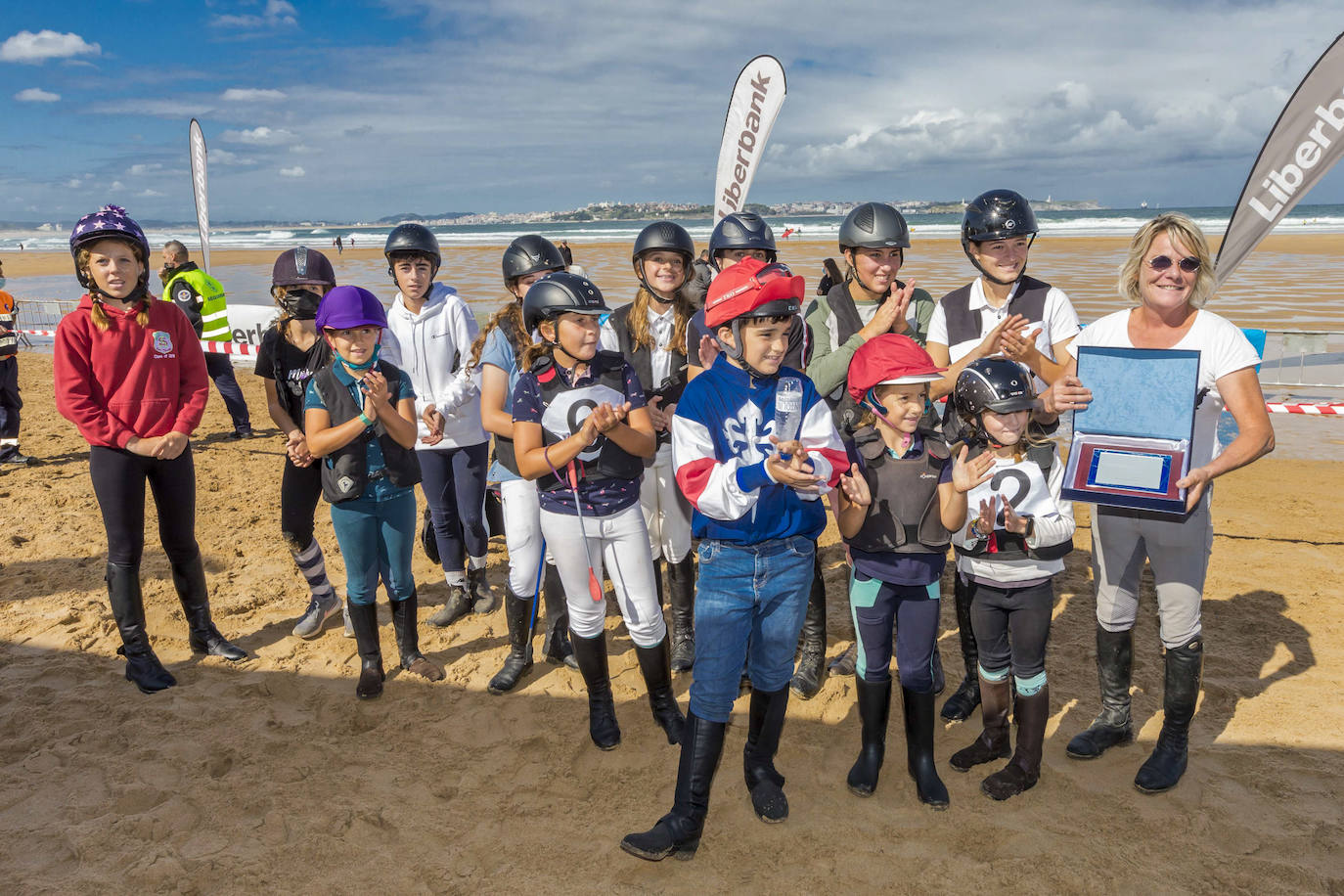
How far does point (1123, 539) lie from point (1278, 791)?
132cm

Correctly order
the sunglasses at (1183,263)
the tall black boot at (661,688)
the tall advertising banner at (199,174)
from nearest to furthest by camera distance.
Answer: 1. the sunglasses at (1183,263)
2. the tall black boot at (661,688)
3. the tall advertising banner at (199,174)

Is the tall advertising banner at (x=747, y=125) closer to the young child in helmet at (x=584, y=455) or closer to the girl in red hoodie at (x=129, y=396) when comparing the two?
the young child in helmet at (x=584, y=455)

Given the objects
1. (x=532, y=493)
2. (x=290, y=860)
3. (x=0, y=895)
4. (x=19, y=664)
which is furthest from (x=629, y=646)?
(x=19, y=664)

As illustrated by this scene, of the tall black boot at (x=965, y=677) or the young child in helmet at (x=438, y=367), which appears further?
the young child in helmet at (x=438, y=367)

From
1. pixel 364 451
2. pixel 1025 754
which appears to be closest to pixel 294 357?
pixel 364 451

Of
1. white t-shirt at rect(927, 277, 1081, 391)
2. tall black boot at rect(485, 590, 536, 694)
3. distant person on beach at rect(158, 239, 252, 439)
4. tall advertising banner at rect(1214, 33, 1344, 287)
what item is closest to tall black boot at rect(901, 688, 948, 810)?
white t-shirt at rect(927, 277, 1081, 391)

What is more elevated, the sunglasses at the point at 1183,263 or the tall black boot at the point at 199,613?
the sunglasses at the point at 1183,263

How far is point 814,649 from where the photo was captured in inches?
191

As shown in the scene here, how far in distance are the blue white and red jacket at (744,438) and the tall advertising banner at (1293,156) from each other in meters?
2.98

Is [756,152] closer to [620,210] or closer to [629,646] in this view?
[629,646]

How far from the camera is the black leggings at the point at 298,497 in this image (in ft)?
17.0

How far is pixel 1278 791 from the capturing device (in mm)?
3711

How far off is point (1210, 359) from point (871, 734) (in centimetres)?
223

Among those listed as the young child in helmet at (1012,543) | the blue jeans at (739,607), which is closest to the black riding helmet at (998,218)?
the young child in helmet at (1012,543)
